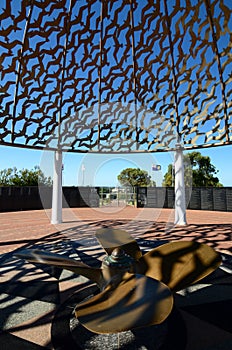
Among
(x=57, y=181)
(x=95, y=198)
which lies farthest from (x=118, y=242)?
(x=95, y=198)

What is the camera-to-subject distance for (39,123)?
21.5 ft

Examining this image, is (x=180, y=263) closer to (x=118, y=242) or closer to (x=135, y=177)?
(x=118, y=242)

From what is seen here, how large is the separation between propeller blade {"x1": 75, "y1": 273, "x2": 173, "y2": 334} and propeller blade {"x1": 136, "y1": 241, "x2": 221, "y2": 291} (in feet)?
2.09

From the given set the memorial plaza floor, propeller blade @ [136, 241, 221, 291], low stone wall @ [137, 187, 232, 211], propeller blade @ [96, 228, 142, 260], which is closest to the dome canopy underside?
the memorial plaza floor

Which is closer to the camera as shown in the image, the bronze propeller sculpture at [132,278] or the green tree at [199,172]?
the bronze propeller sculpture at [132,278]

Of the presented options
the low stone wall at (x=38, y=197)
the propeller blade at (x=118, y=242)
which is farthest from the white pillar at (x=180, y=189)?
the low stone wall at (x=38, y=197)

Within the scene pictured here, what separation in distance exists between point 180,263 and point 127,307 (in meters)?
1.07

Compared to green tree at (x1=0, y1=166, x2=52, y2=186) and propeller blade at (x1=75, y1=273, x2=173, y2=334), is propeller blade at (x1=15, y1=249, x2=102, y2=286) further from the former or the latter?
green tree at (x1=0, y1=166, x2=52, y2=186)

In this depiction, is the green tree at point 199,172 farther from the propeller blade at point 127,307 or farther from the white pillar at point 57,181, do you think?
the propeller blade at point 127,307

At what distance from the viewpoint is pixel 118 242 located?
2.75m

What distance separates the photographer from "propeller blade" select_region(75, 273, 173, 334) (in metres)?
1.14

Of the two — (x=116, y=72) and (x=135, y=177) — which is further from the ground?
(x=116, y=72)

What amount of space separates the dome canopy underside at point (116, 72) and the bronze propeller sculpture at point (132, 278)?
4.59 m

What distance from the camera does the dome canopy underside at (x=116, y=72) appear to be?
5.31 meters
